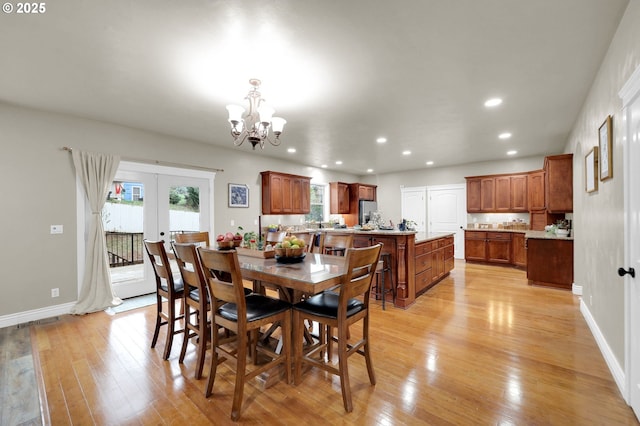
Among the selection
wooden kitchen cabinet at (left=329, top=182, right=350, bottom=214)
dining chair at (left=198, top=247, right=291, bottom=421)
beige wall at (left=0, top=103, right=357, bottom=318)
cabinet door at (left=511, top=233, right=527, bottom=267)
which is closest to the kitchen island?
dining chair at (left=198, top=247, right=291, bottom=421)

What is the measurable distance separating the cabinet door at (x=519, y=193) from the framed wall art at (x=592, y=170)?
3677mm

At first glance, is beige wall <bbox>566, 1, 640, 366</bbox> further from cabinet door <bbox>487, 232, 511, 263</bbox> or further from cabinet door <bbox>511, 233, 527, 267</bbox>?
cabinet door <bbox>487, 232, 511, 263</bbox>

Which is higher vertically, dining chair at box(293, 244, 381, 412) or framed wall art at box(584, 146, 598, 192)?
framed wall art at box(584, 146, 598, 192)

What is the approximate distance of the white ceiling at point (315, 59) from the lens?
5.97 ft

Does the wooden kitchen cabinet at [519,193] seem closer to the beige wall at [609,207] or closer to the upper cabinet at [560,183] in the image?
the upper cabinet at [560,183]

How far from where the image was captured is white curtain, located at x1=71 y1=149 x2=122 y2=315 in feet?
12.1

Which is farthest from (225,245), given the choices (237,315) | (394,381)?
(394,381)

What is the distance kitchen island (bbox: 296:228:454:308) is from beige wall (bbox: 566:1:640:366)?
6.13 feet

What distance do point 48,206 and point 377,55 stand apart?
4.35 m

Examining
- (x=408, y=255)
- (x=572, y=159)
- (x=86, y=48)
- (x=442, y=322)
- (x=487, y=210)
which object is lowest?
(x=442, y=322)

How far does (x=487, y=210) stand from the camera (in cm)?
688

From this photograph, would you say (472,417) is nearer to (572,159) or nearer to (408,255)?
(408,255)

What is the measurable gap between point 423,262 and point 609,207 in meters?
2.34

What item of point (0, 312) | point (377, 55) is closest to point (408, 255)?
point (377, 55)
